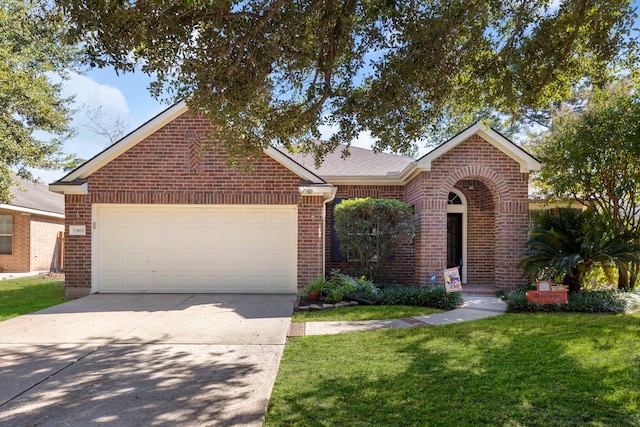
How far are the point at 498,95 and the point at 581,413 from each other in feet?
19.0

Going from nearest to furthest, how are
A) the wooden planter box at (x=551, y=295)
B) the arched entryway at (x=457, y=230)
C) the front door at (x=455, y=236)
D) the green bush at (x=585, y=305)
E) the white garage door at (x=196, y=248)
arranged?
the green bush at (x=585, y=305) < the wooden planter box at (x=551, y=295) < the white garage door at (x=196, y=248) < the arched entryway at (x=457, y=230) < the front door at (x=455, y=236)

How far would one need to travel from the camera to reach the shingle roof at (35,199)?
1812 centimetres

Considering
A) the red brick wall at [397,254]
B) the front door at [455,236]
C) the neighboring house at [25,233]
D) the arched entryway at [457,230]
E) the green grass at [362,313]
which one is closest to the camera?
the green grass at [362,313]

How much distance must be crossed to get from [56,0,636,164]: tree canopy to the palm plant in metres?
3.08

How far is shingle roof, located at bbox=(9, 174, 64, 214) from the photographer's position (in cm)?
1812

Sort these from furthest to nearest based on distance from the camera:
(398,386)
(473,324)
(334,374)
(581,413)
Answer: (473,324), (334,374), (398,386), (581,413)

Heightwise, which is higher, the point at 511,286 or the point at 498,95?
the point at 498,95

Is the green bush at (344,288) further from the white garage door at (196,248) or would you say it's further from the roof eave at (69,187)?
the roof eave at (69,187)

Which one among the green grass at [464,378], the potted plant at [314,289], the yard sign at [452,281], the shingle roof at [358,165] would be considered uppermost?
the shingle roof at [358,165]

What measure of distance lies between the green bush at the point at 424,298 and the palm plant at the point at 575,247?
2207 millimetres

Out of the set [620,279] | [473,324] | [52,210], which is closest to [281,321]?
[473,324]

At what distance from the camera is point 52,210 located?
19984 millimetres

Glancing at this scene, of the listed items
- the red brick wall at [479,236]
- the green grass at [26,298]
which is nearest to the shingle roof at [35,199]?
the green grass at [26,298]

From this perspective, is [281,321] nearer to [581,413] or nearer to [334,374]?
[334,374]
